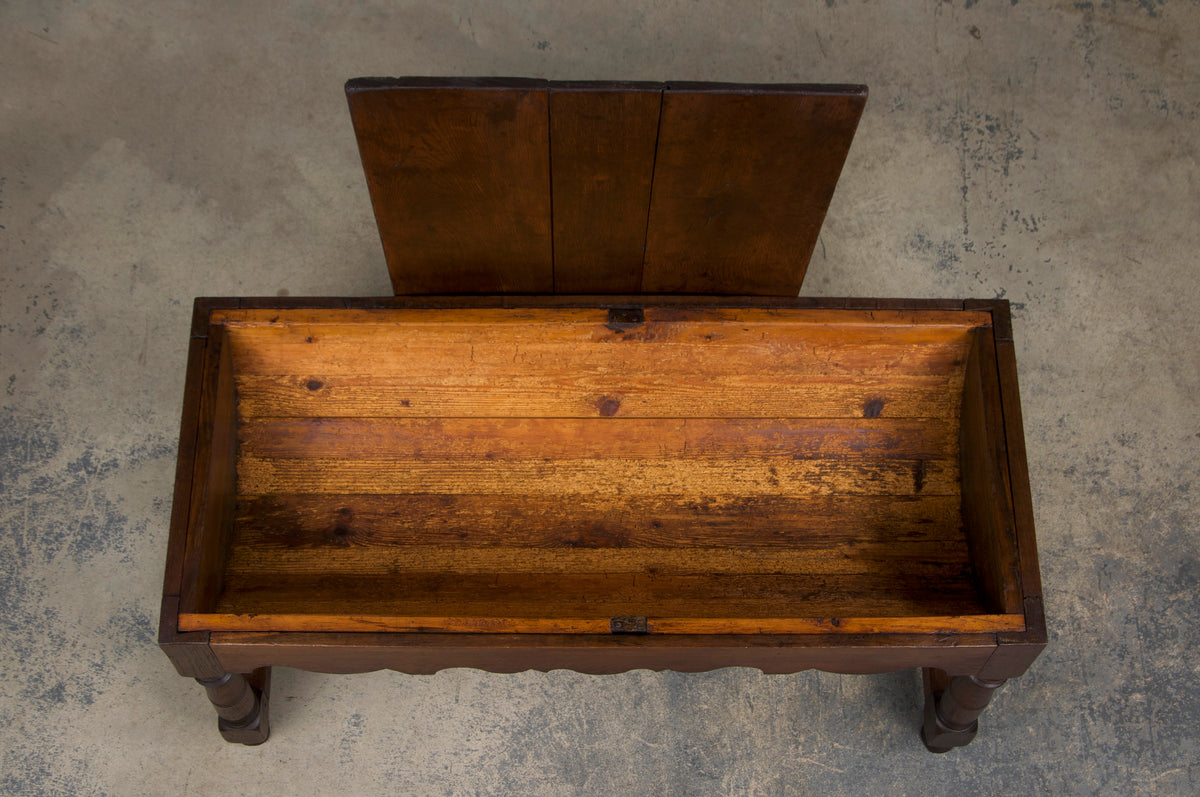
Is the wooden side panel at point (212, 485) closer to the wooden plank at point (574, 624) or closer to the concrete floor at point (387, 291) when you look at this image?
the wooden plank at point (574, 624)

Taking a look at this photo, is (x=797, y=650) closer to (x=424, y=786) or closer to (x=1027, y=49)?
(x=424, y=786)

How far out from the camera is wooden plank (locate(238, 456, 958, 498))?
7.96ft

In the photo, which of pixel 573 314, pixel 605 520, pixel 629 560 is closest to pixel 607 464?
pixel 605 520

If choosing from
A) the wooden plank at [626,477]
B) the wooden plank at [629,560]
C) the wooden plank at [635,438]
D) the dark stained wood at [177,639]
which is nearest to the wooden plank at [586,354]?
the wooden plank at [635,438]

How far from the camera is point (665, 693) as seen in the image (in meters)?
2.62

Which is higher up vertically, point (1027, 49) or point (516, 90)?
point (1027, 49)

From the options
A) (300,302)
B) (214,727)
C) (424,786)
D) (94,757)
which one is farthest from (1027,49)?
(94,757)

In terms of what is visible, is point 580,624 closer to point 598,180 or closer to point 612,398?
point 612,398

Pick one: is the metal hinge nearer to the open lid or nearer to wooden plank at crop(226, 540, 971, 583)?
wooden plank at crop(226, 540, 971, 583)

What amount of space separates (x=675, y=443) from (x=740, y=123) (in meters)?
0.87

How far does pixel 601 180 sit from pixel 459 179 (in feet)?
1.07

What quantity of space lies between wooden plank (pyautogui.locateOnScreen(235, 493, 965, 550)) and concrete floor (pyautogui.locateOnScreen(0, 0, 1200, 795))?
49cm

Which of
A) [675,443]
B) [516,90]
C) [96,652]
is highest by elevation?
[516,90]

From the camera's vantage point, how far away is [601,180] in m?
2.12
